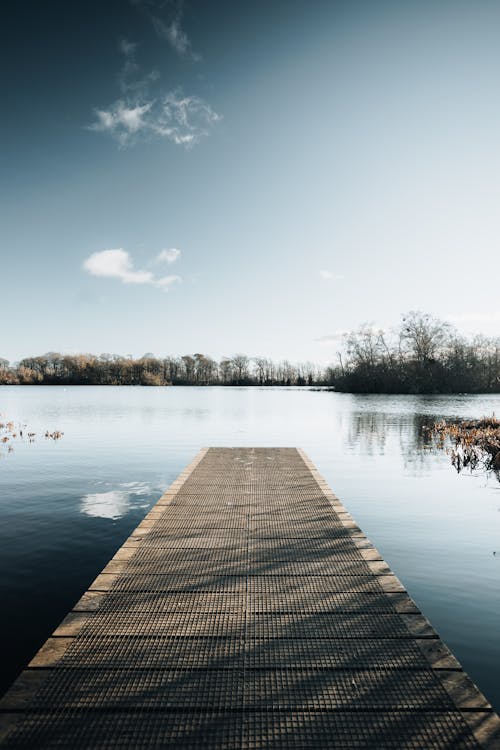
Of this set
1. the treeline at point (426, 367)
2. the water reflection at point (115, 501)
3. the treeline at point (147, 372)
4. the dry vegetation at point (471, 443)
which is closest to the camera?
the water reflection at point (115, 501)

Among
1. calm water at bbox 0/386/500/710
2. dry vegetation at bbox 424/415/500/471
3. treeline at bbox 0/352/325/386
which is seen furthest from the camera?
treeline at bbox 0/352/325/386

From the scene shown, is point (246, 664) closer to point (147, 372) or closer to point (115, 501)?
point (115, 501)

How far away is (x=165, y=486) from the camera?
10852mm

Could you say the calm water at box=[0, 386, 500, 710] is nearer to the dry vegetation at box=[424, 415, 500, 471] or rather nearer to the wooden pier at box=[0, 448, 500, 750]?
the dry vegetation at box=[424, 415, 500, 471]

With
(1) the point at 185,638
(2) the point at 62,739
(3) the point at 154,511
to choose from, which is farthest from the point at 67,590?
(2) the point at 62,739

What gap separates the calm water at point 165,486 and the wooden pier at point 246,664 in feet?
3.36

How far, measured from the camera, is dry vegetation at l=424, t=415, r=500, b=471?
45.8 ft

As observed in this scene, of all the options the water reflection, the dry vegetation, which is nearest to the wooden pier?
the water reflection

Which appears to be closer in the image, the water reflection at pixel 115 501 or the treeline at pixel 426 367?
the water reflection at pixel 115 501

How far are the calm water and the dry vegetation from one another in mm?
696

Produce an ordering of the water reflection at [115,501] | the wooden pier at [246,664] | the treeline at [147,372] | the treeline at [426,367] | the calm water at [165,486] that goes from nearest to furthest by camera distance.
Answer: the wooden pier at [246,664], the calm water at [165,486], the water reflection at [115,501], the treeline at [426,367], the treeline at [147,372]

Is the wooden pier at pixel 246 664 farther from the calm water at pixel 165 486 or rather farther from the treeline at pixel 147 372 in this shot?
the treeline at pixel 147 372

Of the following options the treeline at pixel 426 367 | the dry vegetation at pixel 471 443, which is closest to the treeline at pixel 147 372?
the treeline at pixel 426 367

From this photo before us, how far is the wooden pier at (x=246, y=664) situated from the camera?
2549 millimetres
